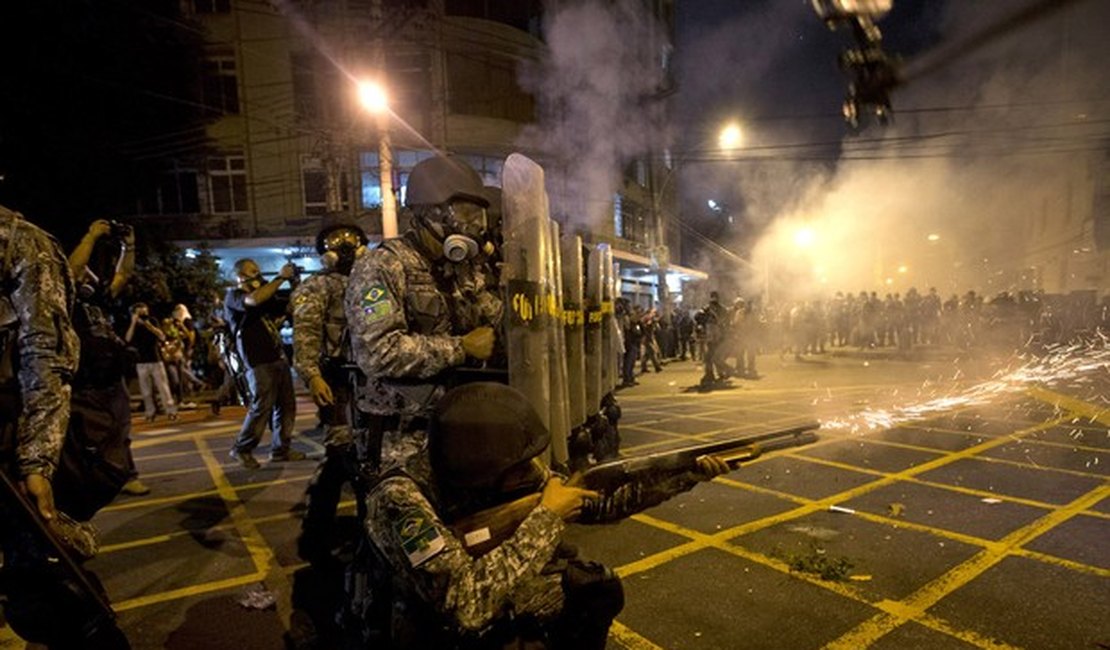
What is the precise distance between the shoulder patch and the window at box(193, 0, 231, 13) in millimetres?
24387

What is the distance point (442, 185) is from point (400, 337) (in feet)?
2.52

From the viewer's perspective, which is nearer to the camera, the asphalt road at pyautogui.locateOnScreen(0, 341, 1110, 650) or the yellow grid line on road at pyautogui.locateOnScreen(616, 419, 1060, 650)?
the asphalt road at pyautogui.locateOnScreen(0, 341, 1110, 650)

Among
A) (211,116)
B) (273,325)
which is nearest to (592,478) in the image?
(273,325)

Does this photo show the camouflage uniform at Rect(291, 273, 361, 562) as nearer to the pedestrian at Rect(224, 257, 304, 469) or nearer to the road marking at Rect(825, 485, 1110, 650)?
the pedestrian at Rect(224, 257, 304, 469)

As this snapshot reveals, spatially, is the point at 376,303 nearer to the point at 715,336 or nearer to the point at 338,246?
the point at 338,246

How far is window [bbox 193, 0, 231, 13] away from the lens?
20312 mm

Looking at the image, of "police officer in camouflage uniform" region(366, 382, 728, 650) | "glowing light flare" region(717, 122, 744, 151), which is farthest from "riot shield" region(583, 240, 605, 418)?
"glowing light flare" region(717, 122, 744, 151)

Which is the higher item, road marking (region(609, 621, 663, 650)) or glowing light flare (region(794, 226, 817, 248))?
glowing light flare (region(794, 226, 817, 248))

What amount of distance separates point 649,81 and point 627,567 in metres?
26.1

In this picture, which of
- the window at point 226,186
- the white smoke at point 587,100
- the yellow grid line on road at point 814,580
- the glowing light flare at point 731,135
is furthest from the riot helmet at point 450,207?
the window at point 226,186

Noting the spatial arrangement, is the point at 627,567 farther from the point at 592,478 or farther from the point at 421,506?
the point at 421,506

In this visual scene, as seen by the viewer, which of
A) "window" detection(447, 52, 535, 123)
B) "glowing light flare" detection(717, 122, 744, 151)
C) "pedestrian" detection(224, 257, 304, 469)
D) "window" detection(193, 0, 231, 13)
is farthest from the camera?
"window" detection(447, 52, 535, 123)

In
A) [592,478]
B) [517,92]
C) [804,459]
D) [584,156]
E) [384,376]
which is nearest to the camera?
[592,478]

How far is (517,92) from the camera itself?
22750mm
